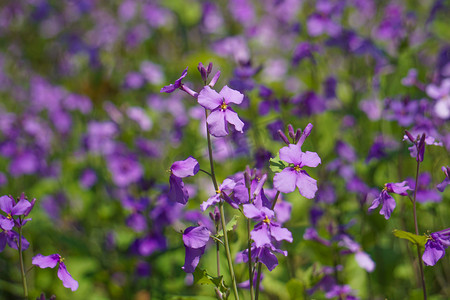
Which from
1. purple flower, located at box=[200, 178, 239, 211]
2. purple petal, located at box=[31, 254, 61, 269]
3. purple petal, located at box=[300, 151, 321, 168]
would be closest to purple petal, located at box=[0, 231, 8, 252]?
purple petal, located at box=[31, 254, 61, 269]

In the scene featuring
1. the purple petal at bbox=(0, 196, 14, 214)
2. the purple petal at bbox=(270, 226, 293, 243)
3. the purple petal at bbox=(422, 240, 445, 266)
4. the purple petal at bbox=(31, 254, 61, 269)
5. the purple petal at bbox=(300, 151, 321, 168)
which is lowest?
the purple petal at bbox=(422, 240, 445, 266)

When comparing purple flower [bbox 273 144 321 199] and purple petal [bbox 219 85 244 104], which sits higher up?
purple petal [bbox 219 85 244 104]

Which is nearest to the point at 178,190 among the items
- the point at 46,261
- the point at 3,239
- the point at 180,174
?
the point at 180,174

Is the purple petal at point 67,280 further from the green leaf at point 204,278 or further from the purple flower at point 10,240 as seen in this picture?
the green leaf at point 204,278

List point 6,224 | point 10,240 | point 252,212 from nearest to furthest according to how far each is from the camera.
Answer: point 252,212 < point 6,224 < point 10,240

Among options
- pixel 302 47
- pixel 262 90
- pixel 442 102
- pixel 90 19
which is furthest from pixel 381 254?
pixel 90 19

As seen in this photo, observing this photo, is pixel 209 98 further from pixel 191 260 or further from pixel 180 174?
pixel 191 260

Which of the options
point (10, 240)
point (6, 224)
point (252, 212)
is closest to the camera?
point (252, 212)

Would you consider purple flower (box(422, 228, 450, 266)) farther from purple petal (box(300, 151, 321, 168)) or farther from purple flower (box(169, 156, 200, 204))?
purple flower (box(169, 156, 200, 204))
